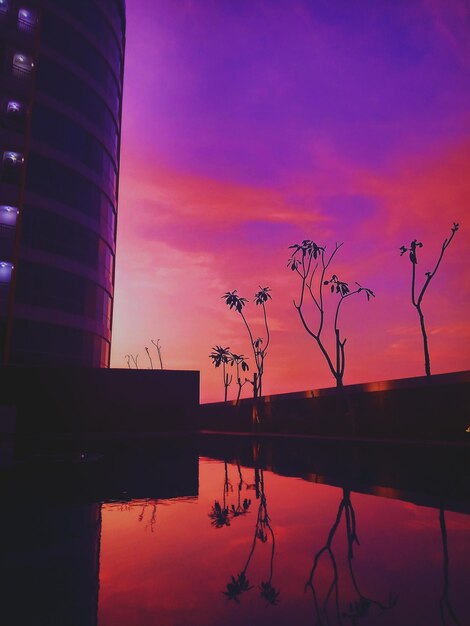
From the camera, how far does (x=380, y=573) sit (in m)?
6.09

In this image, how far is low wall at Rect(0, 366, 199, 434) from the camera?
38.4m

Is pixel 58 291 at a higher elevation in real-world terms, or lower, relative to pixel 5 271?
lower

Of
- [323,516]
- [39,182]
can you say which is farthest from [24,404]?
[323,516]

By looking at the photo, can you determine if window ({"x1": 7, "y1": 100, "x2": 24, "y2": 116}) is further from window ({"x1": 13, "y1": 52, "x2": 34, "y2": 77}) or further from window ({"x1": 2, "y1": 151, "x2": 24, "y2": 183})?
window ({"x1": 2, "y1": 151, "x2": 24, "y2": 183})

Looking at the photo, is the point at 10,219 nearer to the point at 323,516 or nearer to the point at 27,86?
the point at 27,86

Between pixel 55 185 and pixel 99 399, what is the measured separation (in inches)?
737

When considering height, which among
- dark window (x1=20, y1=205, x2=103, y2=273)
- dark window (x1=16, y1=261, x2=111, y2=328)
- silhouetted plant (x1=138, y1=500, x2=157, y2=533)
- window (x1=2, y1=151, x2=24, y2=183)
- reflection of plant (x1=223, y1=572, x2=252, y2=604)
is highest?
window (x1=2, y1=151, x2=24, y2=183)

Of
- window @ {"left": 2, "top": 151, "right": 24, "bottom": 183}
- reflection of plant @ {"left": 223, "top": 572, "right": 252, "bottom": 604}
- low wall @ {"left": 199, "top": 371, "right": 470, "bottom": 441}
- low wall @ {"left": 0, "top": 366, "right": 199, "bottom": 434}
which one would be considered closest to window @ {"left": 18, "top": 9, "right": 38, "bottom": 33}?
window @ {"left": 2, "top": 151, "right": 24, "bottom": 183}

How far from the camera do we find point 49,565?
6434 millimetres

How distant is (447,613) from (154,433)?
40128 millimetres

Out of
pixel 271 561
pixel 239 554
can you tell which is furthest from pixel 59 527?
pixel 271 561

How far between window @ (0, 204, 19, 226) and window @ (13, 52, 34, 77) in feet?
38.0

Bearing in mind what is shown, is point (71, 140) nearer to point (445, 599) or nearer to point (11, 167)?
point (11, 167)

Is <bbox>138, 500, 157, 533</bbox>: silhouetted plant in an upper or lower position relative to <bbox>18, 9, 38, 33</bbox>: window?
lower
